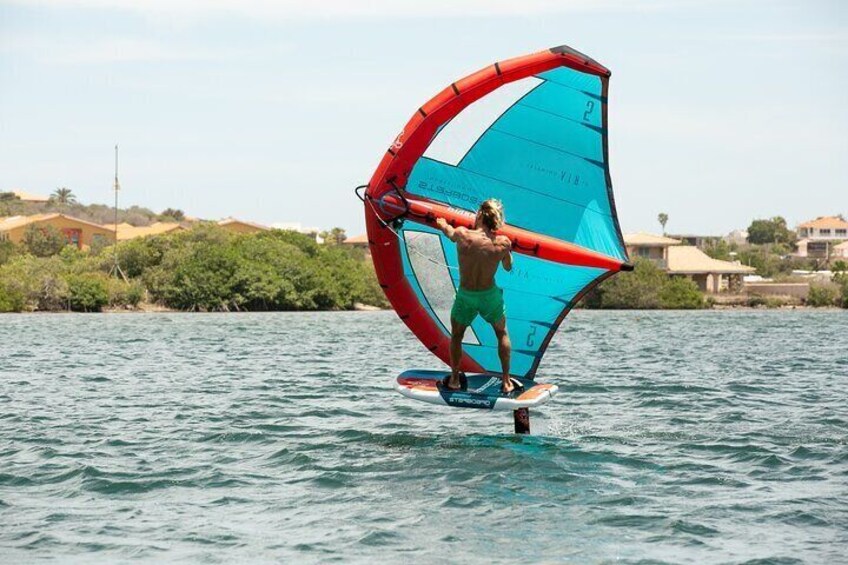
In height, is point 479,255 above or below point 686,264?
below

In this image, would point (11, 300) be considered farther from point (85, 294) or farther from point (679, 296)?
point (679, 296)

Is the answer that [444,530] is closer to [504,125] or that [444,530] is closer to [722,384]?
[504,125]

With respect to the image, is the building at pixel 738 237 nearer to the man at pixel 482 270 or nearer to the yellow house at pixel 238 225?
the yellow house at pixel 238 225

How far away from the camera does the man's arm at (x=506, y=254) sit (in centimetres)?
1255

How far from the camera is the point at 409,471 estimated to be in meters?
12.2

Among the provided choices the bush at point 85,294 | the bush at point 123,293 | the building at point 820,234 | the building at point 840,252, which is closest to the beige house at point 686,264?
the bush at point 123,293

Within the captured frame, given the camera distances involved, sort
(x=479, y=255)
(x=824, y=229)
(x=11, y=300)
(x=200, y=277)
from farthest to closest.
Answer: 1. (x=824, y=229)
2. (x=200, y=277)
3. (x=11, y=300)
4. (x=479, y=255)

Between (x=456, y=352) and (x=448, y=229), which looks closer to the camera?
(x=448, y=229)

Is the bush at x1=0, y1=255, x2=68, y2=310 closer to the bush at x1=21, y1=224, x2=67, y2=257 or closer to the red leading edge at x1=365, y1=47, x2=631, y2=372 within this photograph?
the bush at x1=21, y1=224, x2=67, y2=257

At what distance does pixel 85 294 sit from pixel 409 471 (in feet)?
202

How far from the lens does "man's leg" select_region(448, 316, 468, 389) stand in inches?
506

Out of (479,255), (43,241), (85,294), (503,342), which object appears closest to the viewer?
(479,255)

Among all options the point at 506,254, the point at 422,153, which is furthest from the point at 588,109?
the point at 506,254

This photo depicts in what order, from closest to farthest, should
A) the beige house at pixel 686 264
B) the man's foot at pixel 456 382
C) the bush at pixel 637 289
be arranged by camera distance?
1. the man's foot at pixel 456 382
2. the bush at pixel 637 289
3. the beige house at pixel 686 264
